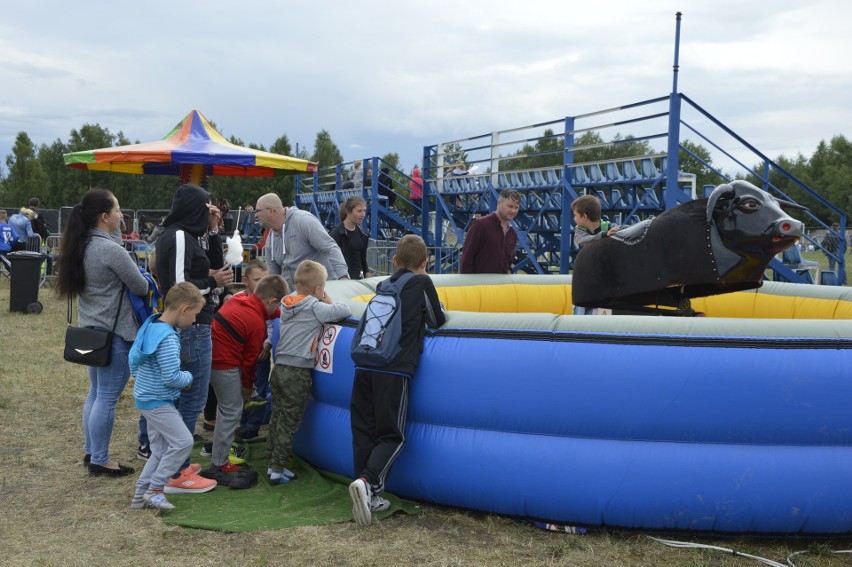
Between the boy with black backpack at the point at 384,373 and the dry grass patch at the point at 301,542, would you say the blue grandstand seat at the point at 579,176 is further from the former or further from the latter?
the dry grass patch at the point at 301,542

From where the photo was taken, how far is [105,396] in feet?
16.4

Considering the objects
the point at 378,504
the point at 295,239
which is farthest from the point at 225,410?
the point at 295,239

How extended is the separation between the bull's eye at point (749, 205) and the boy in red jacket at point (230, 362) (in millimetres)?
2969

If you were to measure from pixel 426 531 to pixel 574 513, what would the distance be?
765 mm

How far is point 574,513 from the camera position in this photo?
A: 4117mm

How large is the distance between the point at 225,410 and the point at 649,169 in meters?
8.08

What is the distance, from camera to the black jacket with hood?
504 centimetres

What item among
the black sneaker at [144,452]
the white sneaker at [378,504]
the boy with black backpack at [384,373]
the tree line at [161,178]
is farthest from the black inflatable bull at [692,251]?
the tree line at [161,178]

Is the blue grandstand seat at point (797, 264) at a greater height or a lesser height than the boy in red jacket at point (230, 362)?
greater

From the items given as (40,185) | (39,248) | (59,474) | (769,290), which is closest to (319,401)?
(59,474)

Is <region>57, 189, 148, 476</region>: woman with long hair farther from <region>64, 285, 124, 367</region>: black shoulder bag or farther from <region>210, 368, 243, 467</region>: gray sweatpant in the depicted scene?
<region>210, 368, 243, 467</region>: gray sweatpant

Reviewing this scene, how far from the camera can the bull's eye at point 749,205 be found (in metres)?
4.62

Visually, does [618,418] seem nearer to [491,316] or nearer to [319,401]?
[491,316]

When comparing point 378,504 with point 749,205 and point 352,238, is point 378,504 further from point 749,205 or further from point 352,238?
point 352,238
